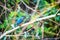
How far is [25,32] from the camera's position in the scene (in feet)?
5.51

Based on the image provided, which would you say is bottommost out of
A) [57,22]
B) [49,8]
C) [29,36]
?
[29,36]

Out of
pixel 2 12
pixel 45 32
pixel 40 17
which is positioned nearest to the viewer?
pixel 40 17

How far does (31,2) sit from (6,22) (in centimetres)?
34

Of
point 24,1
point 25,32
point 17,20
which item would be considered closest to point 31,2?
point 24,1

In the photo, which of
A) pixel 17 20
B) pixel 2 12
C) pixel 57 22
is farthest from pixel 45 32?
pixel 2 12

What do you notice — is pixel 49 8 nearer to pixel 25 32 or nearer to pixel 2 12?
pixel 25 32

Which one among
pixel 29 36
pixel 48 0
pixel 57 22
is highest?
pixel 48 0

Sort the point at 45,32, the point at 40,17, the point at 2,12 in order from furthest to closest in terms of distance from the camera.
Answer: the point at 2,12
the point at 45,32
the point at 40,17

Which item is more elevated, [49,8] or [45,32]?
[49,8]

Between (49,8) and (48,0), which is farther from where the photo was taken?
(48,0)

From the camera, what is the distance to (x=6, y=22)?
1.81 m

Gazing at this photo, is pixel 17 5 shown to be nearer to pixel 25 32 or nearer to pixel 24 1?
pixel 24 1

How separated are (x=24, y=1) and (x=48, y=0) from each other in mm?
246

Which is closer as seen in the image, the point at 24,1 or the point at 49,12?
the point at 49,12
